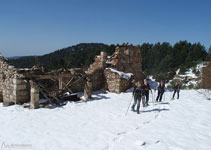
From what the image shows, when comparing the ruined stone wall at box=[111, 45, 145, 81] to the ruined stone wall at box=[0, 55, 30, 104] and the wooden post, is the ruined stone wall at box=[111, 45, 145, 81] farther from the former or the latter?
the ruined stone wall at box=[0, 55, 30, 104]

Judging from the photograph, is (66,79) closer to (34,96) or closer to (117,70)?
(34,96)

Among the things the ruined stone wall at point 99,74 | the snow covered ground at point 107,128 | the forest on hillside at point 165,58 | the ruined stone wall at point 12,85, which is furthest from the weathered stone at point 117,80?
the forest on hillside at point 165,58

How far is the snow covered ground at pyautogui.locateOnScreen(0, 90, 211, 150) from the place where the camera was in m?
4.68

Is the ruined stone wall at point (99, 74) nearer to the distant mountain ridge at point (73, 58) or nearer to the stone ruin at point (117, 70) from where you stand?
the stone ruin at point (117, 70)

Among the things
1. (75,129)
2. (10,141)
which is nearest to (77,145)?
(75,129)

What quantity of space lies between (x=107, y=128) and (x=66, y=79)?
721cm

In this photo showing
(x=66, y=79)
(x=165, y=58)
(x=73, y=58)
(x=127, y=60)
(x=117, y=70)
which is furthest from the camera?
(x=73, y=58)

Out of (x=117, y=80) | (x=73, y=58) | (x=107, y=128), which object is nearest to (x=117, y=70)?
(x=117, y=80)

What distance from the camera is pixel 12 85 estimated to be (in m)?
9.19

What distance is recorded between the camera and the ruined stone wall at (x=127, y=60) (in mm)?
14195

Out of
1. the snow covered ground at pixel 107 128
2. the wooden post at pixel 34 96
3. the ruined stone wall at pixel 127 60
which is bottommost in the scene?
the snow covered ground at pixel 107 128

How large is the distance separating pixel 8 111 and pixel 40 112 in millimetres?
1647

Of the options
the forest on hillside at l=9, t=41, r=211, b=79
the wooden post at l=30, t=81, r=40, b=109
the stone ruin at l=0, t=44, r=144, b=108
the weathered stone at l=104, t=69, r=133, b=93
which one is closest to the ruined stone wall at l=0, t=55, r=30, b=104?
the stone ruin at l=0, t=44, r=144, b=108

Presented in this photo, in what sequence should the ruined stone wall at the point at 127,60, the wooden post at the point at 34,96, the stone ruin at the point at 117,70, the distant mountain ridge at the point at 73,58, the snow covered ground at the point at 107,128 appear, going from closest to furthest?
the snow covered ground at the point at 107,128, the wooden post at the point at 34,96, the stone ruin at the point at 117,70, the ruined stone wall at the point at 127,60, the distant mountain ridge at the point at 73,58
